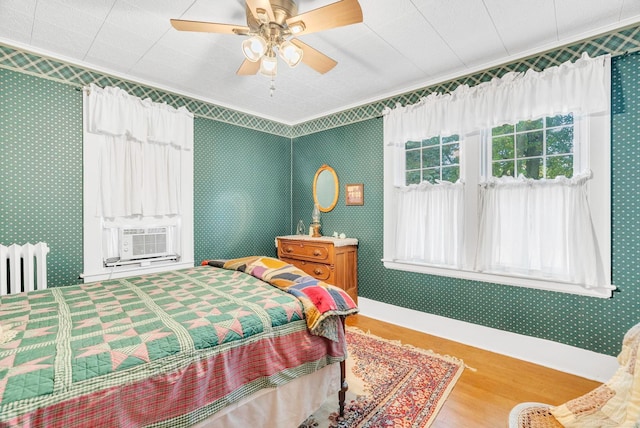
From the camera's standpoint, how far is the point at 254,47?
1785 mm

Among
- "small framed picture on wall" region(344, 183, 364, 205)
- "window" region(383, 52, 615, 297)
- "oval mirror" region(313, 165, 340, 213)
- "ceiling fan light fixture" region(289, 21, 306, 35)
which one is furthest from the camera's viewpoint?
"oval mirror" region(313, 165, 340, 213)

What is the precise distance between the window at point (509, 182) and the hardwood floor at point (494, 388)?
2.24ft

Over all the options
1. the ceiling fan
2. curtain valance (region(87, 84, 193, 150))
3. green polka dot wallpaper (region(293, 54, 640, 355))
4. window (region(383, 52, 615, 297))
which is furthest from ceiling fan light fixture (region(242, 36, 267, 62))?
green polka dot wallpaper (region(293, 54, 640, 355))

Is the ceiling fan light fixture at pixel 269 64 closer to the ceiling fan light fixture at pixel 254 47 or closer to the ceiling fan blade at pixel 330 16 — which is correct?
the ceiling fan light fixture at pixel 254 47

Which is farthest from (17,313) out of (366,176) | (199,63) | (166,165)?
(366,176)

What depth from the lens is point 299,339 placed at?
1.62 meters

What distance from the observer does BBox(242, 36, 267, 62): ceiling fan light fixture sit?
5.76 feet

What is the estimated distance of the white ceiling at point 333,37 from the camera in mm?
2049

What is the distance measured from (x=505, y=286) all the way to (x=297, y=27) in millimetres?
2792

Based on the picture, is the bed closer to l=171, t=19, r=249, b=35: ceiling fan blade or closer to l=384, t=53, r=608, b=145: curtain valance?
l=171, t=19, r=249, b=35: ceiling fan blade

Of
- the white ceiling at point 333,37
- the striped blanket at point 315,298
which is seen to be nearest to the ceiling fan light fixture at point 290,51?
the white ceiling at point 333,37

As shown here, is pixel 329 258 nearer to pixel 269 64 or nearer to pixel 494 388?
pixel 494 388

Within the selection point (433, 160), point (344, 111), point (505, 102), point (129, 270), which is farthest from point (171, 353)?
point (344, 111)

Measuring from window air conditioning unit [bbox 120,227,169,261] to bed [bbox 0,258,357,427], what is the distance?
1.06m
